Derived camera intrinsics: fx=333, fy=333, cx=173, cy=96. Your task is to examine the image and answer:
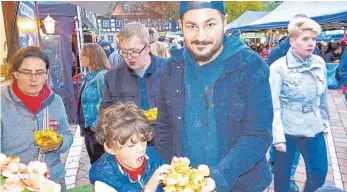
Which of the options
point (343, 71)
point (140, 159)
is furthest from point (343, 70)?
point (140, 159)

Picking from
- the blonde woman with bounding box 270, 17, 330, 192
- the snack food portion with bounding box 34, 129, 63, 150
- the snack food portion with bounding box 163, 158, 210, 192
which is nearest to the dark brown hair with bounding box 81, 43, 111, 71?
the snack food portion with bounding box 34, 129, 63, 150

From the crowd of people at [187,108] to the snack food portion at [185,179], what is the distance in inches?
2.1

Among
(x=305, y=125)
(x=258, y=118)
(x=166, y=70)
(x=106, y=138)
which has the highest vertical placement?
(x=166, y=70)

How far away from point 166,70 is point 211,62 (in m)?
0.29

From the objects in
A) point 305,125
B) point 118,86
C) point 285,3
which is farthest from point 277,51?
point 285,3

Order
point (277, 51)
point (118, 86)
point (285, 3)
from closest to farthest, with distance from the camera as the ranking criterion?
point (118, 86) < point (277, 51) < point (285, 3)

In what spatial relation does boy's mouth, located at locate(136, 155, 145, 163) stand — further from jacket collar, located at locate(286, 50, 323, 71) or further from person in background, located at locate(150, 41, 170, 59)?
person in background, located at locate(150, 41, 170, 59)

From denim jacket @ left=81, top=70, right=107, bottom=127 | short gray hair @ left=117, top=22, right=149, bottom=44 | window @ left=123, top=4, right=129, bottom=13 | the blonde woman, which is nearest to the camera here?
short gray hair @ left=117, top=22, right=149, bottom=44

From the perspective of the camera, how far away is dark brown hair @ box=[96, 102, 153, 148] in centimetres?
182

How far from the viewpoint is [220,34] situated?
62.1 inches

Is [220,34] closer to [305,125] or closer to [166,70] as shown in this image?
[166,70]

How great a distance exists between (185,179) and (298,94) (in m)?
1.85

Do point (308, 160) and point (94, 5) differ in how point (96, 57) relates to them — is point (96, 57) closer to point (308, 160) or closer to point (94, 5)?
point (94, 5)

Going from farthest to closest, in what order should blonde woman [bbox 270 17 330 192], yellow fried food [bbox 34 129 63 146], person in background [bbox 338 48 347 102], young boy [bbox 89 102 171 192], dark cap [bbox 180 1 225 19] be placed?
1. person in background [bbox 338 48 347 102]
2. blonde woman [bbox 270 17 330 192]
3. yellow fried food [bbox 34 129 63 146]
4. young boy [bbox 89 102 171 192]
5. dark cap [bbox 180 1 225 19]
